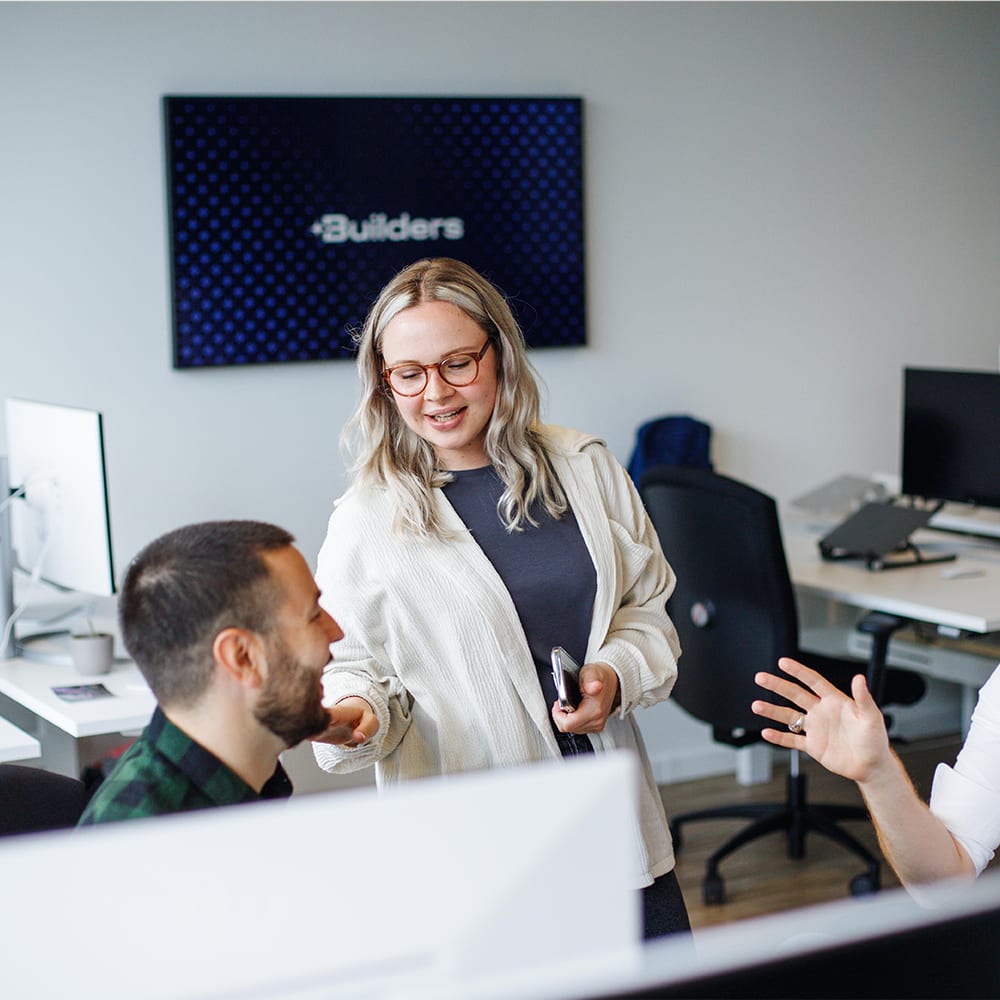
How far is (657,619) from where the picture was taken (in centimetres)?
211

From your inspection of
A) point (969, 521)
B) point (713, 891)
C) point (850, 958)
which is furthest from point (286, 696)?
point (969, 521)

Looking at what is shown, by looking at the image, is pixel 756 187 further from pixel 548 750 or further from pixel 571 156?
pixel 548 750

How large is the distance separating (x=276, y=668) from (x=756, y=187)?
11.1ft

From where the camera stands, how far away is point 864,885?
139 inches

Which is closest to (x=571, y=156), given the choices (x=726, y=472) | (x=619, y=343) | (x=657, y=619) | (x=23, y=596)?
(x=619, y=343)

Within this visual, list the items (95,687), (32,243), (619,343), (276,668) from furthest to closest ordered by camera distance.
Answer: (619,343) < (32,243) < (95,687) < (276,668)

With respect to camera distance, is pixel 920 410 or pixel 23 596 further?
pixel 920 410

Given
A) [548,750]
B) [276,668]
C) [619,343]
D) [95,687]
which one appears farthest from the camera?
[619,343]

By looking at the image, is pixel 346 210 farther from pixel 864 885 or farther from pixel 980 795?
pixel 980 795

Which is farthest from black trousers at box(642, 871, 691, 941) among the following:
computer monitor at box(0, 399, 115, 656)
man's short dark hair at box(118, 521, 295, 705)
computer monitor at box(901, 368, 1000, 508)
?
computer monitor at box(901, 368, 1000, 508)

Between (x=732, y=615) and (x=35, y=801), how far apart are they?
1.99 m

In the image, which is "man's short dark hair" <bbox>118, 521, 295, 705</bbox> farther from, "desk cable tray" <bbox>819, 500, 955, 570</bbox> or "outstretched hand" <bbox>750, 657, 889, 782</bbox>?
"desk cable tray" <bbox>819, 500, 955, 570</bbox>

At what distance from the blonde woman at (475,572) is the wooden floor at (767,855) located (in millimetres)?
1674

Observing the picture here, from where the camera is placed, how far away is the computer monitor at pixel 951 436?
3902mm
